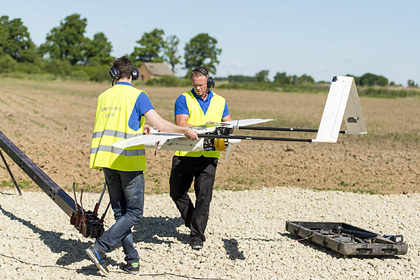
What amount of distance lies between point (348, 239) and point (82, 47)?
4235 inches

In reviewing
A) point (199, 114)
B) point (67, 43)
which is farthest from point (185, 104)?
point (67, 43)

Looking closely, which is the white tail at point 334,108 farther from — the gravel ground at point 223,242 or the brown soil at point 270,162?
the brown soil at point 270,162

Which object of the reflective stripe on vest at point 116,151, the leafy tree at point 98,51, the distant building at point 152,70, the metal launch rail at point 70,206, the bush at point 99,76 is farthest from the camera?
the leafy tree at point 98,51

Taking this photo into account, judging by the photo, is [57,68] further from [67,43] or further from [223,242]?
[223,242]

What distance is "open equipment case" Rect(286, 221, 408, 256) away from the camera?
206 inches

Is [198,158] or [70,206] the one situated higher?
[198,158]

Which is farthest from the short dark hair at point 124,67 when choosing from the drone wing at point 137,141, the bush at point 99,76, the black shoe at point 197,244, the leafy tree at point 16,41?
the leafy tree at point 16,41

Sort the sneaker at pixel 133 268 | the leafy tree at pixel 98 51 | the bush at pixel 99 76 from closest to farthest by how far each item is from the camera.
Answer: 1. the sneaker at pixel 133 268
2. the bush at pixel 99 76
3. the leafy tree at pixel 98 51

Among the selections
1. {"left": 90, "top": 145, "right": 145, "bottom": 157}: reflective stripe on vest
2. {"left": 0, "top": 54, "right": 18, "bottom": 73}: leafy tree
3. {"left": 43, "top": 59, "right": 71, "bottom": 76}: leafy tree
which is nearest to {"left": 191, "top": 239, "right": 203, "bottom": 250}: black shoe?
{"left": 90, "top": 145, "right": 145, "bottom": 157}: reflective stripe on vest

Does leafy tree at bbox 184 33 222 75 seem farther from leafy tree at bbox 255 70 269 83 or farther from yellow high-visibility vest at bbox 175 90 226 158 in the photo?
yellow high-visibility vest at bbox 175 90 226 158

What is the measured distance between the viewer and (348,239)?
5672mm

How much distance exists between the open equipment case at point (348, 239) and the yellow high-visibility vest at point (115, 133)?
267cm

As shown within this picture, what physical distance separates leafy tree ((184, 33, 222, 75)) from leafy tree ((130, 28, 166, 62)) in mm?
7049

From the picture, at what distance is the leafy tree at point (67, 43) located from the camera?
10512 centimetres
